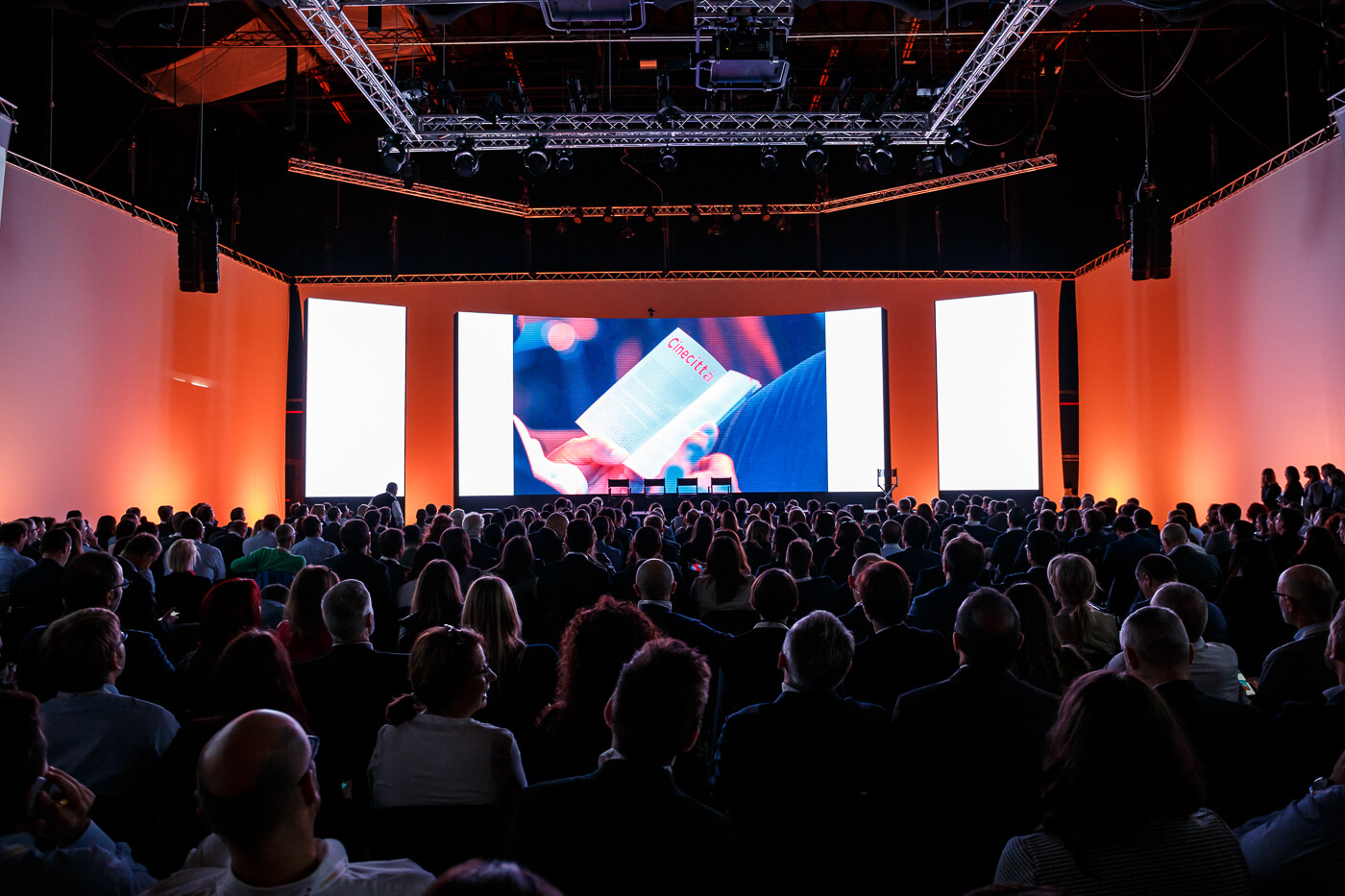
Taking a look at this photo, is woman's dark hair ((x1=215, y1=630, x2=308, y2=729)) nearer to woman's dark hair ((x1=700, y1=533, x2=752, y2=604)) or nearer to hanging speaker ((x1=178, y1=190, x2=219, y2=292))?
woman's dark hair ((x1=700, y1=533, x2=752, y2=604))

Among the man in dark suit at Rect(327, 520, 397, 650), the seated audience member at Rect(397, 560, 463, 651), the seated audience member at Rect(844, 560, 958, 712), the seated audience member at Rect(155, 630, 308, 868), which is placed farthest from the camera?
the man in dark suit at Rect(327, 520, 397, 650)

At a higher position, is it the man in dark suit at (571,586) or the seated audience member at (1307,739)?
the man in dark suit at (571,586)

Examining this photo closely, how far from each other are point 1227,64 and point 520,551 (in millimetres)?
13382

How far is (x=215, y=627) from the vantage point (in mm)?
3242

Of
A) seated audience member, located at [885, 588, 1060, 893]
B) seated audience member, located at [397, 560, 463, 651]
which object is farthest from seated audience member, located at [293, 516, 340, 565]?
seated audience member, located at [885, 588, 1060, 893]

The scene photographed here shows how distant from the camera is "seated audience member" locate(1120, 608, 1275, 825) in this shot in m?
2.49

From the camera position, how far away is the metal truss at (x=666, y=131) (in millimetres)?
10992

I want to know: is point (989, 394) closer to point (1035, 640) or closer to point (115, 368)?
point (115, 368)

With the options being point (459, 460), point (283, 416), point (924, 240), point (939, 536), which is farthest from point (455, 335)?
point (939, 536)

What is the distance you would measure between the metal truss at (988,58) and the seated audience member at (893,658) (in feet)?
22.9

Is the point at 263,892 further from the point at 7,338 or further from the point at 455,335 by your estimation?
→ the point at 455,335

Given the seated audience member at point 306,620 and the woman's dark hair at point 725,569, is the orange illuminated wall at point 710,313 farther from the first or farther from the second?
the seated audience member at point 306,620

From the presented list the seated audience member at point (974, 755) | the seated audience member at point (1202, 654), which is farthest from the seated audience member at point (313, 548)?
the seated audience member at point (1202, 654)

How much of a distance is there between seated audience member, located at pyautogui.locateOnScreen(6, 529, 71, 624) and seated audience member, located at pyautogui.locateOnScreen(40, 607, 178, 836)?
2288mm
